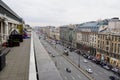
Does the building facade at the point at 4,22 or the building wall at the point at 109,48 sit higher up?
the building facade at the point at 4,22

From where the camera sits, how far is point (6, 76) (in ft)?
22.2

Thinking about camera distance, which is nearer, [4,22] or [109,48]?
[4,22]

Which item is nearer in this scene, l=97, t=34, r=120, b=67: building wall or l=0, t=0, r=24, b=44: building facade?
l=0, t=0, r=24, b=44: building facade

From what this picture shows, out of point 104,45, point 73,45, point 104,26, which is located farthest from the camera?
point 73,45

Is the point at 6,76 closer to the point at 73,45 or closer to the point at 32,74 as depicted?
the point at 32,74

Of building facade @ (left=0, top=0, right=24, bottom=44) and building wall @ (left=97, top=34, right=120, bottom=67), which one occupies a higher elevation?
building facade @ (left=0, top=0, right=24, bottom=44)

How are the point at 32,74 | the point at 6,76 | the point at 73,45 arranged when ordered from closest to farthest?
the point at 32,74
the point at 6,76
the point at 73,45

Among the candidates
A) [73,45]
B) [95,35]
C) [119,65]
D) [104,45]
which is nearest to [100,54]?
[104,45]

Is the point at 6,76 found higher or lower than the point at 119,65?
higher

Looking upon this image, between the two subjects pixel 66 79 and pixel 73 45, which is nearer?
pixel 66 79

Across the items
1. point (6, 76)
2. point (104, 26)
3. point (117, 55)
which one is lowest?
point (117, 55)

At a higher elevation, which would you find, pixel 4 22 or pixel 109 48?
pixel 4 22

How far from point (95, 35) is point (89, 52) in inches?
341

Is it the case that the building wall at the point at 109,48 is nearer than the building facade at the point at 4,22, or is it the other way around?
the building facade at the point at 4,22
